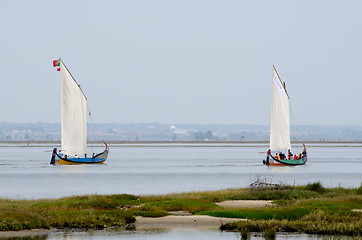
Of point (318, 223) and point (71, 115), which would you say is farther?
point (71, 115)

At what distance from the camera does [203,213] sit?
30.2 meters

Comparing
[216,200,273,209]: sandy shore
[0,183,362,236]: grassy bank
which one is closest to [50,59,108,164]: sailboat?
[0,183,362,236]: grassy bank

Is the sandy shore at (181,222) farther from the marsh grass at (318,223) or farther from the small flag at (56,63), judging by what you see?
the small flag at (56,63)

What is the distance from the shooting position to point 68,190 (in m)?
54.0

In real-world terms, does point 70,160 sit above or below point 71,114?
below

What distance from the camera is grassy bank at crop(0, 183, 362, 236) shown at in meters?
26.4

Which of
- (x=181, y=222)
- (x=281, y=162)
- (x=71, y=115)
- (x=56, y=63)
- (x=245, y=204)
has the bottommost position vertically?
(x=281, y=162)

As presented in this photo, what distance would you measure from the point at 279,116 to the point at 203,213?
58294mm

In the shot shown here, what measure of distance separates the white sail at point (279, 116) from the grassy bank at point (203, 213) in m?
51.2

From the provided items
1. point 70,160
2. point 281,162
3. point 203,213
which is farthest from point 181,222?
point 281,162

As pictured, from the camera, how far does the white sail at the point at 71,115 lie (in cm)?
7938

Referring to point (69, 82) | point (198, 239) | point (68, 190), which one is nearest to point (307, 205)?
point (198, 239)

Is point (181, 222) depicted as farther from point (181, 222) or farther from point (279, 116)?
point (279, 116)

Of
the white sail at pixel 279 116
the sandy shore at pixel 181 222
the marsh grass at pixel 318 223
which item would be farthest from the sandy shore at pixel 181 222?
the white sail at pixel 279 116
